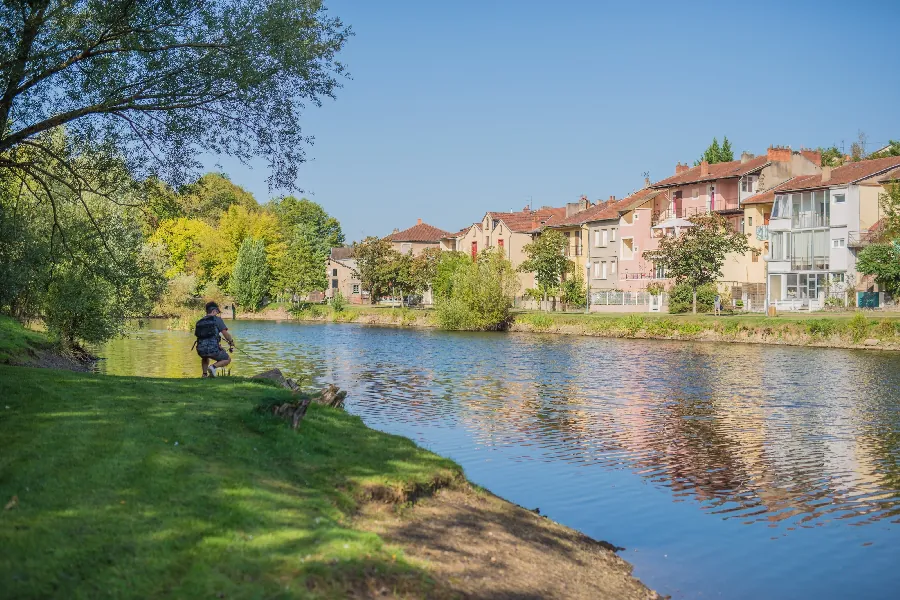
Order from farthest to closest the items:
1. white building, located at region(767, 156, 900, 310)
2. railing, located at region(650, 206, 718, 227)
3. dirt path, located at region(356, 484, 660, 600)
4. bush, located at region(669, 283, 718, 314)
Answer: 1. railing, located at region(650, 206, 718, 227)
2. bush, located at region(669, 283, 718, 314)
3. white building, located at region(767, 156, 900, 310)
4. dirt path, located at region(356, 484, 660, 600)

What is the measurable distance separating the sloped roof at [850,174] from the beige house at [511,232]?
117ft

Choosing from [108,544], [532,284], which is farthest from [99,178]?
[532,284]

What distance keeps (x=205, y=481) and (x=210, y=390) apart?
6.57 m

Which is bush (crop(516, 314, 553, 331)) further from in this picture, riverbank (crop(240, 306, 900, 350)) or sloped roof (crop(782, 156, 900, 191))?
sloped roof (crop(782, 156, 900, 191))

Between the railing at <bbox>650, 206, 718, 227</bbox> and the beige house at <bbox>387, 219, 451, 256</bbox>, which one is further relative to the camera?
the beige house at <bbox>387, 219, 451, 256</bbox>

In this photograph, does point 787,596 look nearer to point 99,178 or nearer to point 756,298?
point 99,178

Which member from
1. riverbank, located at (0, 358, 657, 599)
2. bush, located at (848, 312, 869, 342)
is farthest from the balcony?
riverbank, located at (0, 358, 657, 599)

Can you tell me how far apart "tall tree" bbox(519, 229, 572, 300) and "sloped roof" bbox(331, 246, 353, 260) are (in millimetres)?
75059

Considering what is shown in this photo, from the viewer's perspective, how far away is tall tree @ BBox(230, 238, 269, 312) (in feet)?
367

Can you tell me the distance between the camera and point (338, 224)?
558 feet

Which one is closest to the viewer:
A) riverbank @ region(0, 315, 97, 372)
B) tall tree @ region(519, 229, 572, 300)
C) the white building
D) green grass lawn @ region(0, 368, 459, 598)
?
→ green grass lawn @ region(0, 368, 459, 598)

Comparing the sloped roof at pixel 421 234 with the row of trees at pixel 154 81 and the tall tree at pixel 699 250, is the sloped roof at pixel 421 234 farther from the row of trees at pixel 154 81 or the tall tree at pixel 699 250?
the row of trees at pixel 154 81

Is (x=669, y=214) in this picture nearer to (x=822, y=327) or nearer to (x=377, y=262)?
(x=822, y=327)

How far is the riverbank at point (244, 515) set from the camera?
776cm
